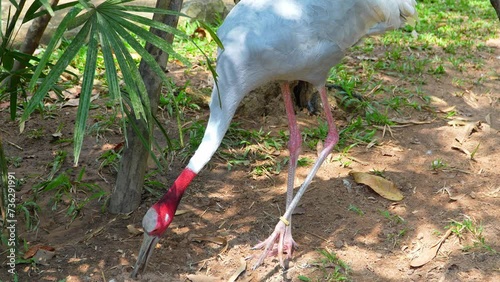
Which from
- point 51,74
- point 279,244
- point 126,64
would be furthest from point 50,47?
point 279,244

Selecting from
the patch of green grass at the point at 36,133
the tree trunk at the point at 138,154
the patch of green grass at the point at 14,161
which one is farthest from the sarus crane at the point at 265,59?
the patch of green grass at the point at 36,133

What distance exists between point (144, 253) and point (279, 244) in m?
0.84

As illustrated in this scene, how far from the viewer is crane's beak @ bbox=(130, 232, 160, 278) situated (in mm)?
3893

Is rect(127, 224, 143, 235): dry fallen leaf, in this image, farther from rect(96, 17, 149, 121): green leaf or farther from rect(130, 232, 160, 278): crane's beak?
rect(96, 17, 149, 121): green leaf

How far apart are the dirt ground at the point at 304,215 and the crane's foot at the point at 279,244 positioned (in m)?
0.06

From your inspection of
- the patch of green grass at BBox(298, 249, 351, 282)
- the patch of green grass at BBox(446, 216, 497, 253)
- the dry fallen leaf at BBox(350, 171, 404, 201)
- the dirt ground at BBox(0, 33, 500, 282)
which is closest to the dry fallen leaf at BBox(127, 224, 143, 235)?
the dirt ground at BBox(0, 33, 500, 282)

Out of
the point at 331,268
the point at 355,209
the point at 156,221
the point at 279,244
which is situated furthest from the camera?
the point at 355,209

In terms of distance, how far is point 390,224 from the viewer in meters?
4.38

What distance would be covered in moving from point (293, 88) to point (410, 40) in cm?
225

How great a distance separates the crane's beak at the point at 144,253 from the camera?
389 cm

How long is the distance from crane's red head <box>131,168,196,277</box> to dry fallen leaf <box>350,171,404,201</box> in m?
1.44

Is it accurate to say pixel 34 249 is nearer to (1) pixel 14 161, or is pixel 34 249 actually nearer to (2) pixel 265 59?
(1) pixel 14 161

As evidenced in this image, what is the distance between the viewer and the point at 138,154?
4.33m

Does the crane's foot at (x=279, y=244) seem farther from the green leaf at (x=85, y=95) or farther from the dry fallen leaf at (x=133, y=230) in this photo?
the green leaf at (x=85, y=95)
